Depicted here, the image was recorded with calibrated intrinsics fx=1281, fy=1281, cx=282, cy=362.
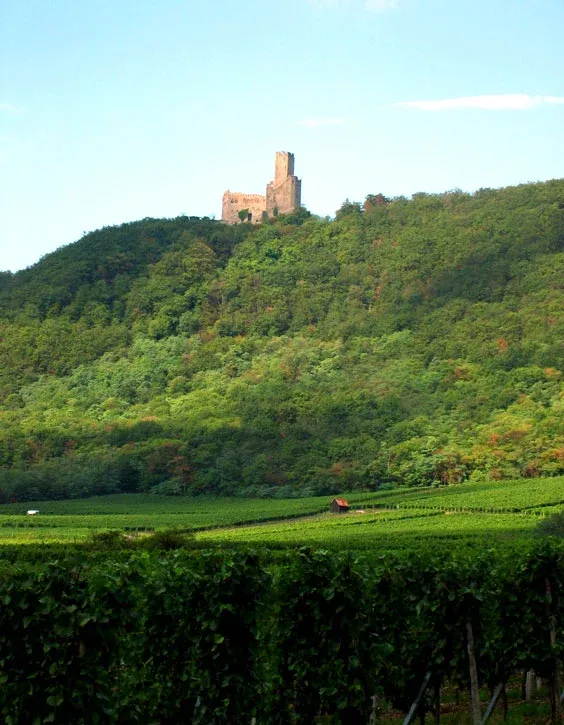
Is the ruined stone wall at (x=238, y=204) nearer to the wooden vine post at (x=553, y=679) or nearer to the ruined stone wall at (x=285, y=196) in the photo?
the ruined stone wall at (x=285, y=196)

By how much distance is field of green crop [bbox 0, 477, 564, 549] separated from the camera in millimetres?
55781

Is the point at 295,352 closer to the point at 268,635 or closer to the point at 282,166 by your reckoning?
the point at 282,166

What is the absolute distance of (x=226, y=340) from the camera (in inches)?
5162

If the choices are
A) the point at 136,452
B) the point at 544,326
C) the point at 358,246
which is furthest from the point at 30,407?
the point at 544,326

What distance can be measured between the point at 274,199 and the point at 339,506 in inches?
3394

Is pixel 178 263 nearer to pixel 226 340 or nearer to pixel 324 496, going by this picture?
pixel 226 340

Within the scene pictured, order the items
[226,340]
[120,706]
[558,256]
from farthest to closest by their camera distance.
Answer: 1. [226,340]
2. [558,256]
3. [120,706]

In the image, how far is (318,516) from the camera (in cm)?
7544

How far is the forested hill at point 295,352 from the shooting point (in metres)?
93.2

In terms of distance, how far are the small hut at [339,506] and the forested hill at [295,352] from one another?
12.0 m

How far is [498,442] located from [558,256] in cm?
3672

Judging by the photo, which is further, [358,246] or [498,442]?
[358,246]

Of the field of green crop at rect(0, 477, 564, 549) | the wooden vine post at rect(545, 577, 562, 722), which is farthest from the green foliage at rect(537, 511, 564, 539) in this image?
the wooden vine post at rect(545, 577, 562, 722)

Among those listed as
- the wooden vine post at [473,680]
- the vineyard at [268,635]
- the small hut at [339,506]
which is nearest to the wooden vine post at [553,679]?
the vineyard at [268,635]
